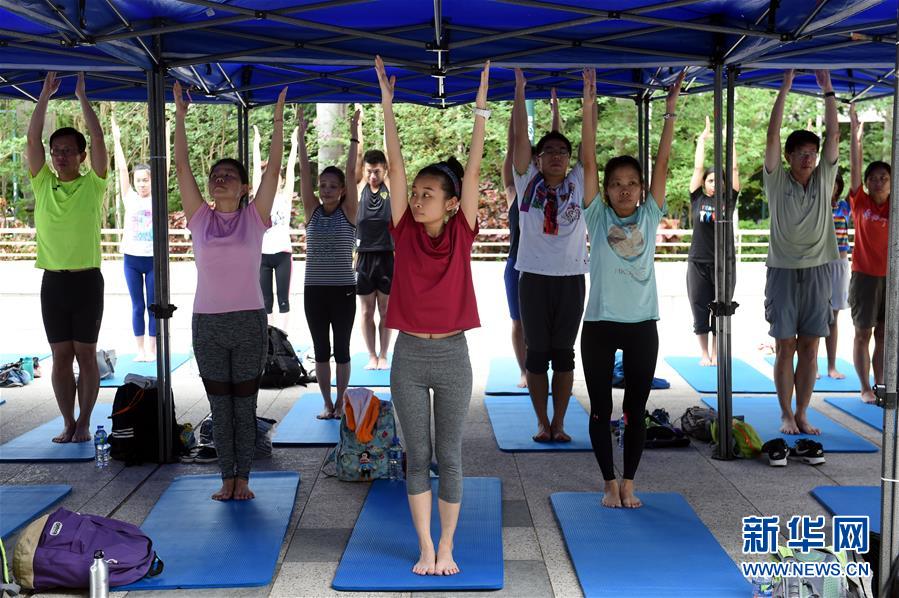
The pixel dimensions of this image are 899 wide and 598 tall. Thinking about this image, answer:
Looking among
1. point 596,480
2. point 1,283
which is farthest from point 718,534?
point 1,283

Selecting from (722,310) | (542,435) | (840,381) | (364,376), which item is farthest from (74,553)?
(840,381)

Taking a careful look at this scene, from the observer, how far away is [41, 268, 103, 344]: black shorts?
6.26 metres

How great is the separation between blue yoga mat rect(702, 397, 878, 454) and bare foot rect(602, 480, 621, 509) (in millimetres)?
1764

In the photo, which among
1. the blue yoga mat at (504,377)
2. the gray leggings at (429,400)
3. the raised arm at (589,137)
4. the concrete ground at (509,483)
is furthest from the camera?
the blue yoga mat at (504,377)

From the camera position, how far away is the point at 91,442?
256 inches

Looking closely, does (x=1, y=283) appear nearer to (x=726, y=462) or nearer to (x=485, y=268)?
(x=485, y=268)

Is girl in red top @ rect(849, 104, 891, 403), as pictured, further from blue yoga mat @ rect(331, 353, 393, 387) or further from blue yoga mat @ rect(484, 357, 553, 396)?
blue yoga mat @ rect(331, 353, 393, 387)

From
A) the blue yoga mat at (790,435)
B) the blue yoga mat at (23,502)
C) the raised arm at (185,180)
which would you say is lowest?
the blue yoga mat at (23,502)

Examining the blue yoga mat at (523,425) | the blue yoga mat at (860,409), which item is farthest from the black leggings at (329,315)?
the blue yoga mat at (860,409)

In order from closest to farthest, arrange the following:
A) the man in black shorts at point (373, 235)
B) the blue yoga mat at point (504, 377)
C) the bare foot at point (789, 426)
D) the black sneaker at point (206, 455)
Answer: the black sneaker at point (206, 455)
the bare foot at point (789, 426)
the blue yoga mat at point (504, 377)
the man in black shorts at point (373, 235)

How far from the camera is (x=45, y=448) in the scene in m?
6.36

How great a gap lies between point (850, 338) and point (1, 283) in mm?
12743

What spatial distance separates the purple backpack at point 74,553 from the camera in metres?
4.05

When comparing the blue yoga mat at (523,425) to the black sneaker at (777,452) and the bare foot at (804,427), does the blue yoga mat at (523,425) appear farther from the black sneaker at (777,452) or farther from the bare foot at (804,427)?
the bare foot at (804,427)
